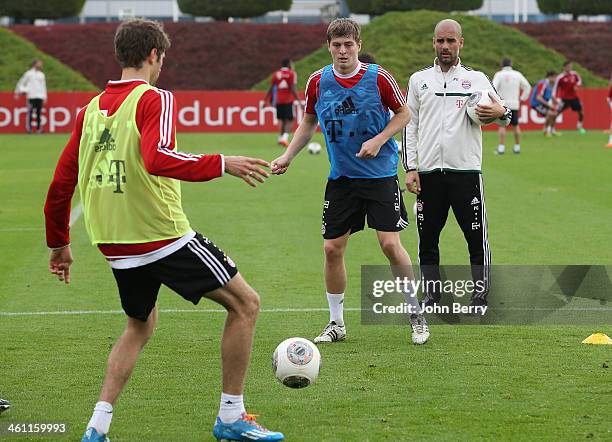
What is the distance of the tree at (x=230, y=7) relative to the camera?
52.3 m

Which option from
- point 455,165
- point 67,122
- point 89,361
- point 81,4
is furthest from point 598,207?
point 81,4

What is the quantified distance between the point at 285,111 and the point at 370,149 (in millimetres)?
23670

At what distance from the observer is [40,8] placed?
5112 cm

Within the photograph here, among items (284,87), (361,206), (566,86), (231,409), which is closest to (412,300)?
(361,206)

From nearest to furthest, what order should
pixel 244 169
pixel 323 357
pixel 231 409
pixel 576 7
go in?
pixel 244 169 → pixel 231 409 → pixel 323 357 → pixel 576 7

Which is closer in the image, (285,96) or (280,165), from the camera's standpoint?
(280,165)

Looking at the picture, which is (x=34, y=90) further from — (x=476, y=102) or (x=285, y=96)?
(x=476, y=102)

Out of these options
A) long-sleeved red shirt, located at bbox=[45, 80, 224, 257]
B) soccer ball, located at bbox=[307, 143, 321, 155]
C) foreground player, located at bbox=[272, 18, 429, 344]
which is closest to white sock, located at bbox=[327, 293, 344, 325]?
foreground player, located at bbox=[272, 18, 429, 344]

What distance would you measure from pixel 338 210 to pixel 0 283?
4064 millimetres

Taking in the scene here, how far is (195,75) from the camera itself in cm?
5059

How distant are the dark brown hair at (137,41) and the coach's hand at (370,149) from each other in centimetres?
242

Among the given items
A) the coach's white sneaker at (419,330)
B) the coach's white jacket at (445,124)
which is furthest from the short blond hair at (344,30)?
the coach's white sneaker at (419,330)

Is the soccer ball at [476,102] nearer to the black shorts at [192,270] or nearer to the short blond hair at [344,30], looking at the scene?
the short blond hair at [344,30]

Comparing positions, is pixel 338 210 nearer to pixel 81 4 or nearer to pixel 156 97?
pixel 156 97
